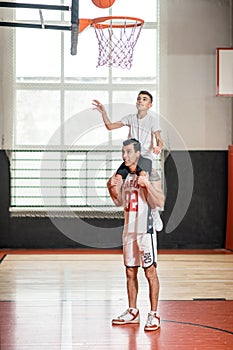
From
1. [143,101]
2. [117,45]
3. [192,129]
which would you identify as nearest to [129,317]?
[143,101]

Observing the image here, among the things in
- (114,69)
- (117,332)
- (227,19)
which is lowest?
(117,332)

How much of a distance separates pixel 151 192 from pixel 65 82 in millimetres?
4577

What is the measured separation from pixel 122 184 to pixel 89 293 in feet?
5.04

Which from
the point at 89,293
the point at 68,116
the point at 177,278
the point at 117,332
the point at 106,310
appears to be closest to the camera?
the point at 117,332

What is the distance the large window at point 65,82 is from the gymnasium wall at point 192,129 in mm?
219

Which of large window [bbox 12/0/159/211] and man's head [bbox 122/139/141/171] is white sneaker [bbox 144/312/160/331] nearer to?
man's head [bbox 122/139/141/171]

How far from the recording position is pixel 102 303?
595 cm

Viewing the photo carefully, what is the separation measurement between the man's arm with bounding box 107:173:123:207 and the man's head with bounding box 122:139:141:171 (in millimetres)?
120

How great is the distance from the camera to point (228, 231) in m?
9.30

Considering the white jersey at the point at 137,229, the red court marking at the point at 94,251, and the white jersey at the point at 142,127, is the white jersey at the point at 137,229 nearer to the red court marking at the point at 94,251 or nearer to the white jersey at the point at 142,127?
the white jersey at the point at 142,127

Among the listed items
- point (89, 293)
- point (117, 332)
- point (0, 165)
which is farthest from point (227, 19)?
point (117, 332)

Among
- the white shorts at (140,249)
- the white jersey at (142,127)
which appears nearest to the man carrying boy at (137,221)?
the white shorts at (140,249)

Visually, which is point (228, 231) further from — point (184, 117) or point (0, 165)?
point (0, 165)

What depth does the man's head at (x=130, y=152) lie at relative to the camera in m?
5.02
